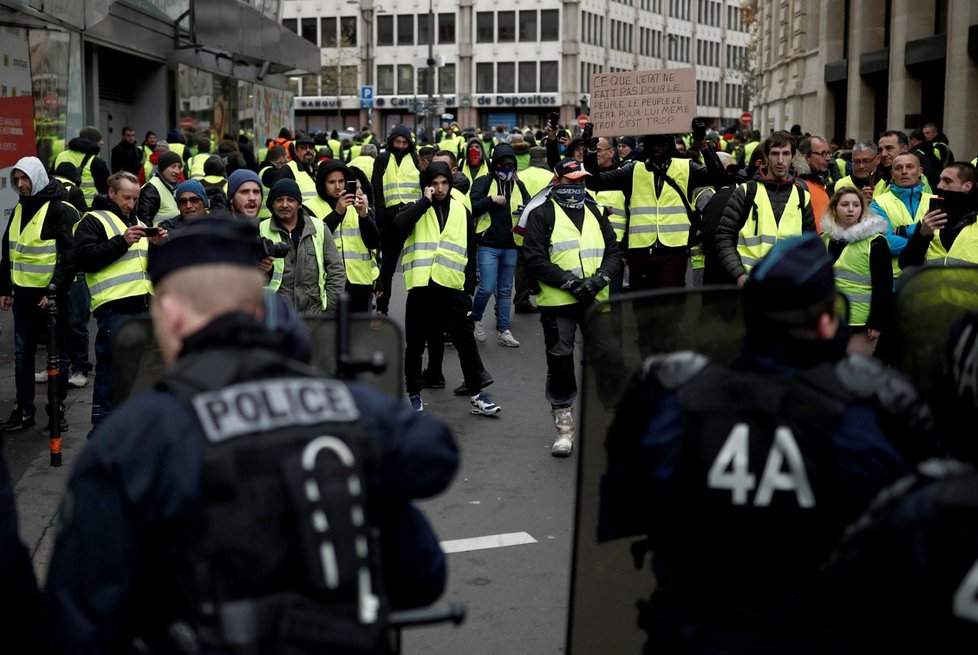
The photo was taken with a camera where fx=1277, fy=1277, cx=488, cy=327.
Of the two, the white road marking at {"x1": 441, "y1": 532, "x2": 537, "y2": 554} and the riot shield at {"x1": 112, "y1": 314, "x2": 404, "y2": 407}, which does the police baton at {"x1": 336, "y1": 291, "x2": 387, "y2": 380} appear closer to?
the riot shield at {"x1": 112, "y1": 314, "x2": 404, "y2": 407}

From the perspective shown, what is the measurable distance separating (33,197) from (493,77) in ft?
244

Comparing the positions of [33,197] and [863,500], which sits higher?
[33,197]

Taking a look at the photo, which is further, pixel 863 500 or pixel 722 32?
pixel 722 32

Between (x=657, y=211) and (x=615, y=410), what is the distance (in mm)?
6991

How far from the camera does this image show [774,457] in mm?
2740

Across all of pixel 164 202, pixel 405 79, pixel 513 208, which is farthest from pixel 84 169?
pixel 405 79

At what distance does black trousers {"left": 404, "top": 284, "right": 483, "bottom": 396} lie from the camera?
900cm

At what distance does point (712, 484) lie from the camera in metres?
2.78

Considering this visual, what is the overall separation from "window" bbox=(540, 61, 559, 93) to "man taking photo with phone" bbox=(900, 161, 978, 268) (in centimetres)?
7426

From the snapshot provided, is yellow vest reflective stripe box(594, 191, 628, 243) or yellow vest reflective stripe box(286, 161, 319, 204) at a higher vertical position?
yellow vest reflective stripe box(286, 161, 319, 204)

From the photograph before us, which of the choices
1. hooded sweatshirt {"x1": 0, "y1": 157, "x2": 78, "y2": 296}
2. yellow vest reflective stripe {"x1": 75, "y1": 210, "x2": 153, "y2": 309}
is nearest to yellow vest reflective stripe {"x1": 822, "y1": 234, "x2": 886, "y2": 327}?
yellow vest reflective stripe {"x1": 75, "y1": 210, "x2": 153, "y2": 309}

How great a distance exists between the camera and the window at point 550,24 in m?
80.4

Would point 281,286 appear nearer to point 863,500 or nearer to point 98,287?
point 98,287

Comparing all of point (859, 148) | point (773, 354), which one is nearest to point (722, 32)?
point (859, 148)
